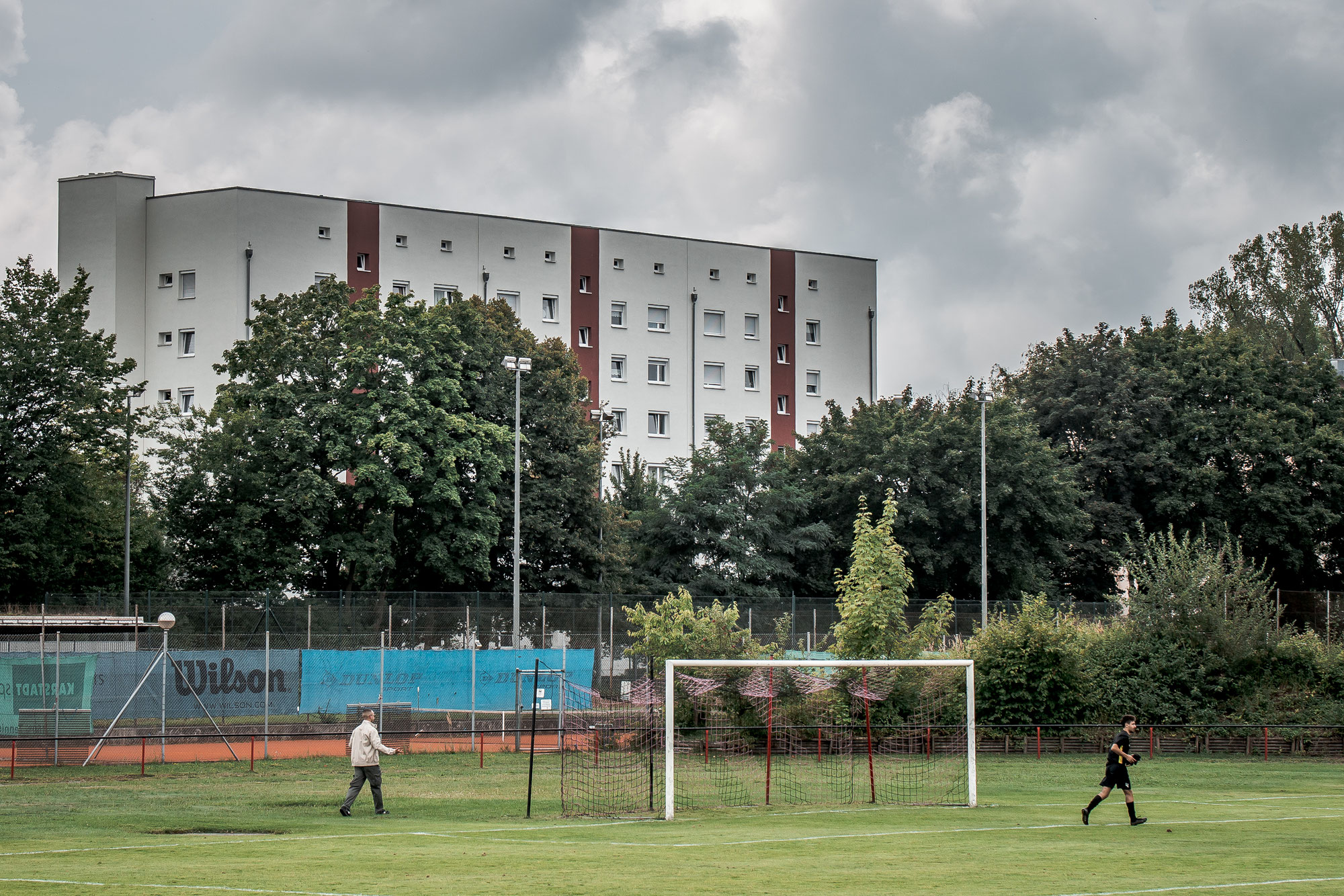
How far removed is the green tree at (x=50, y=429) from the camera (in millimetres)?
47062

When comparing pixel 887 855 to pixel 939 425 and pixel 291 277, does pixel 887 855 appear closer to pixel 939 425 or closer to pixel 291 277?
pixel 939 425

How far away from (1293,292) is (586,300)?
37.9 meters

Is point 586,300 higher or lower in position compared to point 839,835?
higher

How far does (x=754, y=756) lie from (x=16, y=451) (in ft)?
96.9

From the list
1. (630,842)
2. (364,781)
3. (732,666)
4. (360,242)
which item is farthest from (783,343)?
(630,842)

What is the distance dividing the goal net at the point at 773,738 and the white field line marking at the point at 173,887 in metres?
9.35

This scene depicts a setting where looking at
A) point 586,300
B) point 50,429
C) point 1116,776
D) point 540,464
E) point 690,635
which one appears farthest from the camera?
point 586,300

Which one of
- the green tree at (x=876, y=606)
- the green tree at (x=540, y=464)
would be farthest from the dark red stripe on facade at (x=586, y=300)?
the green tree at (x=876, y=606)

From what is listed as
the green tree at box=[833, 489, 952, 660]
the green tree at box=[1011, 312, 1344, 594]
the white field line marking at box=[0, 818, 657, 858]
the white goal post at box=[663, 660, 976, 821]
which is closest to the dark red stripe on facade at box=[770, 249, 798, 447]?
the green tree at box=[1011, 312, 1344, 594]

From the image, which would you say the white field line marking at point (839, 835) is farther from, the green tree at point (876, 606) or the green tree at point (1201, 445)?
the green tree at point (1201, 445)

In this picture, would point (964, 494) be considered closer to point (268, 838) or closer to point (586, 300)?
point (586, 300)

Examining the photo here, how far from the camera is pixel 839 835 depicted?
19703 millimetres

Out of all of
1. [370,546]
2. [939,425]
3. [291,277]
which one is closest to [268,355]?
[370,546]

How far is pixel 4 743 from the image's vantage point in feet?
105
